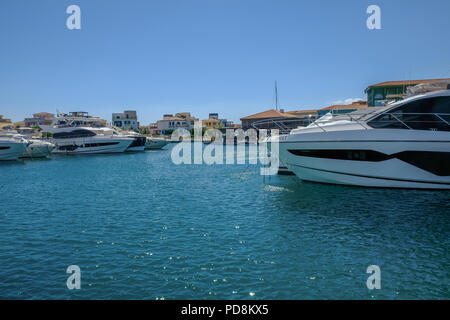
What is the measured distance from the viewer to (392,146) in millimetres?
13914

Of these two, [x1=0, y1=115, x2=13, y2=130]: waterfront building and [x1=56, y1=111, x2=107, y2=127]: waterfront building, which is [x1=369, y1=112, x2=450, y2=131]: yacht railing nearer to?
[x1=56, y1=111, x2=107, y2=127]: waterfront building

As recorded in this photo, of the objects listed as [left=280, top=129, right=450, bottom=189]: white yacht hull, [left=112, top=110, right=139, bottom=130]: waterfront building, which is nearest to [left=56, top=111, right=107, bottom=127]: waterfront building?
[left=280, top=129, right=450, bottom=189]: white yacht hull

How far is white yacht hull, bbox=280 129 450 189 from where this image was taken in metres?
13.5

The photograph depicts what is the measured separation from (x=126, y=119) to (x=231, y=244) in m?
131

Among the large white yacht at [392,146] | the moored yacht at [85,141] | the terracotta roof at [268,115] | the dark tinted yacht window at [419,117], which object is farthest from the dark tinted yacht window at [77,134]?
the dark tinted yacht window at [419,117]

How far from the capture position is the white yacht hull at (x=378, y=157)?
1348cm

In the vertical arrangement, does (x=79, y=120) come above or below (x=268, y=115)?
below

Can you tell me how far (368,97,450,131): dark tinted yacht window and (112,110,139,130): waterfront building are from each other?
124m

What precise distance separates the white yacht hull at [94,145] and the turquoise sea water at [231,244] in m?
36.4

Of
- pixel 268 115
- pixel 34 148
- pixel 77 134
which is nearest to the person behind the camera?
pixel 34 148

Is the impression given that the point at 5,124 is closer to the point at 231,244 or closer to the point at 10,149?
the point at 10,149

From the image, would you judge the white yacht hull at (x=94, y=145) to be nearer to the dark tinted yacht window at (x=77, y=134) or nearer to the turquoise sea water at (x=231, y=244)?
the dark tinted yacht window at (x=77, y=134)

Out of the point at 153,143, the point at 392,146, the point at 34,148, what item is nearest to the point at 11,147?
the point at 34,148
